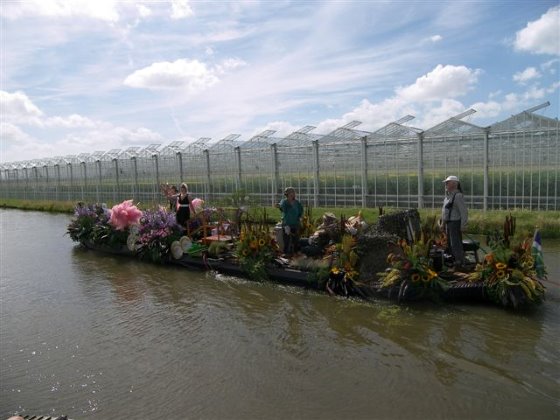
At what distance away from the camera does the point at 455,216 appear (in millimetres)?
8008

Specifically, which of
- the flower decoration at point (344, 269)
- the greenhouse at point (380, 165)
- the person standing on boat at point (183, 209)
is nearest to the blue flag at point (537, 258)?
the flower decoration at point (344, 269)

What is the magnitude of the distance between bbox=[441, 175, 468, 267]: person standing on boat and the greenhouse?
229 inches

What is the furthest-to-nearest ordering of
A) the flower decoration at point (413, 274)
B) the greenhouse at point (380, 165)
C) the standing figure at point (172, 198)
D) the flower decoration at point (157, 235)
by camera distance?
the greenhouse at point (380, 165) → the standing figure at point (172, 198) → the flower decoration at point (157, 235) → the flower decoration at point (413, 274)

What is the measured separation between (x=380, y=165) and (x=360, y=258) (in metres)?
10.9

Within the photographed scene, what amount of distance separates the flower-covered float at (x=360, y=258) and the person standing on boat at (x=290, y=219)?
22cm

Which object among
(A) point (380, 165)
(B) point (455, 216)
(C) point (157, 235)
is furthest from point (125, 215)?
(A) point (380, 165)

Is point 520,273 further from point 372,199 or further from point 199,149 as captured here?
point 199,149

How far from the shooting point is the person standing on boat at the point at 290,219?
9.76 m

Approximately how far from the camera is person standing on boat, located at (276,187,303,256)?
9.76 m

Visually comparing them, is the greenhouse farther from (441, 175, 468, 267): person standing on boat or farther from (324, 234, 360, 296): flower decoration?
(441, 175, 468, 267): person standing on boat

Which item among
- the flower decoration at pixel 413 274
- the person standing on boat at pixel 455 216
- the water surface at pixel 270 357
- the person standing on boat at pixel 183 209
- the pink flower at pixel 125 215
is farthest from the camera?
the pink flower at pixel 125 215

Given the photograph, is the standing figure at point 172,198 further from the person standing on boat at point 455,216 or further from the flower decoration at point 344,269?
the person standing on boat at point 455,216

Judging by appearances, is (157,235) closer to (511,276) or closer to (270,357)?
(270,357)

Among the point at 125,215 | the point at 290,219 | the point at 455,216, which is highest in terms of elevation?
the point at 455,216
